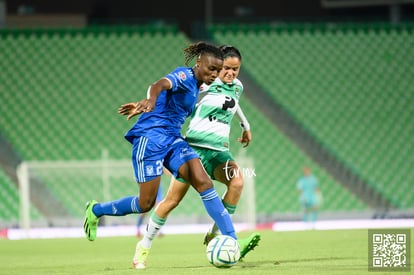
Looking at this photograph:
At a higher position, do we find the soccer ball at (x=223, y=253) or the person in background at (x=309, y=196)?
the person in background at (x=309, y=196)

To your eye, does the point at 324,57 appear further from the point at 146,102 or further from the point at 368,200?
the point at 146,102

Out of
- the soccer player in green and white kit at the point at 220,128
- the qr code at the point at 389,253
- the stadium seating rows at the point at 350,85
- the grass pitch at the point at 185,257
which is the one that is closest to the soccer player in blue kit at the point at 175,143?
the grass pitch at the point at 185,257

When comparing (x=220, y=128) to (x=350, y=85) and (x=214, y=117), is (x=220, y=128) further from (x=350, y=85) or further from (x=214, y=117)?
(x=350, y=85)

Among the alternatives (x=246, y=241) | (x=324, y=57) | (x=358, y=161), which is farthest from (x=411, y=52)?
(x=246, y=241)

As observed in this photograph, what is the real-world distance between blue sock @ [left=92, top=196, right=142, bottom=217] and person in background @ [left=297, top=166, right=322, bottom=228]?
434 inches

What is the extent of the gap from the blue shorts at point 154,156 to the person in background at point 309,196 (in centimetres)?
1128

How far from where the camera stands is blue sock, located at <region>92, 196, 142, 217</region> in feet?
27.1

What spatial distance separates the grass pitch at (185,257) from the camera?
8008 mm

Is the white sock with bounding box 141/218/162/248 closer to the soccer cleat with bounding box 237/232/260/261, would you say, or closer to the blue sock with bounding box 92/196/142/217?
the blue sock with bounding box 92/196/142/217

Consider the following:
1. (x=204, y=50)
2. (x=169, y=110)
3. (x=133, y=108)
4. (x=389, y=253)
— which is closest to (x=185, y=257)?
(x=169, y=110)

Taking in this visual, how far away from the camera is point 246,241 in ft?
26.9

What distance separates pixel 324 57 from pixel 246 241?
590 inches

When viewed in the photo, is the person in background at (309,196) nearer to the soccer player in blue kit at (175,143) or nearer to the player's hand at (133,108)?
the soccer player in blue kit at (175,143)

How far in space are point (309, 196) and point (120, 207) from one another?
11.2m
